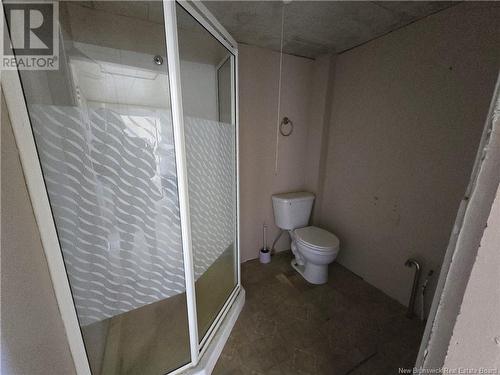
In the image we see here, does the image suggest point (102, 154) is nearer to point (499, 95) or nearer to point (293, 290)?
point (499, 95)

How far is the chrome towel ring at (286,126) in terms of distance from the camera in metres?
2.01

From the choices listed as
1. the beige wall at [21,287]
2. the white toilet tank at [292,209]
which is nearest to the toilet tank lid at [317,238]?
the white toilet tank at [292,209]

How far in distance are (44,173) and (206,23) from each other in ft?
3.29

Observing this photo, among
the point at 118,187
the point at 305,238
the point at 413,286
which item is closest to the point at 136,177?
the point at 118,187

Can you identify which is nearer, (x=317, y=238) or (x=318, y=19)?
(x=318, y=19)

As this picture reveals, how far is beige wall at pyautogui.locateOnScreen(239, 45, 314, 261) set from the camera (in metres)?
1.81

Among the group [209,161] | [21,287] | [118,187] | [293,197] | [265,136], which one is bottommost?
[293,197]

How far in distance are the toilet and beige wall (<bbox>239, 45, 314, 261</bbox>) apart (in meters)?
0.16

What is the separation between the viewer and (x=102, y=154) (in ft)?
3.37

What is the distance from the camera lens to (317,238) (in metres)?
1.80

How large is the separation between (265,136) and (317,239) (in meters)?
1.08

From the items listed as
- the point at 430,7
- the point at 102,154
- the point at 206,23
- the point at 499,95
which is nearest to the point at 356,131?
the point at 430,7
